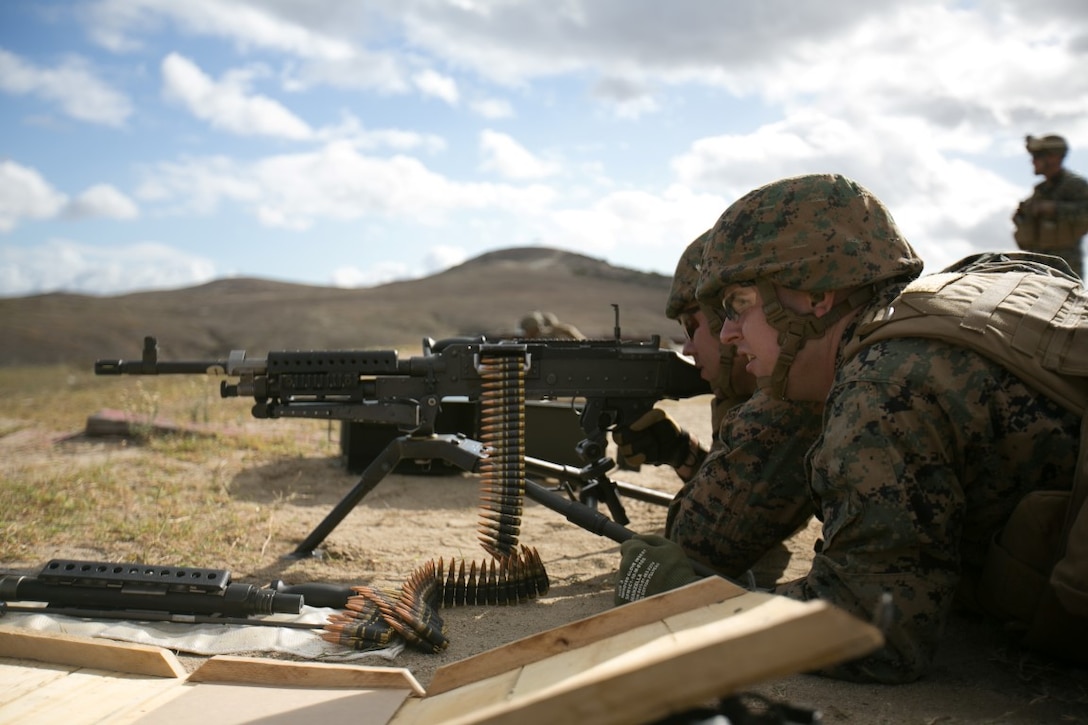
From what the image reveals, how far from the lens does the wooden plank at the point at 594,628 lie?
2146 mm

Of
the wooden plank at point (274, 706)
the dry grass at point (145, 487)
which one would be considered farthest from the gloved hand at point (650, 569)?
the dry grass at point (145, 487)

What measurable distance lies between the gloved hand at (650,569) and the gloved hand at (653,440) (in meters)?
1.45

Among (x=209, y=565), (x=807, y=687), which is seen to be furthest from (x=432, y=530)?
(x=807, y=687)

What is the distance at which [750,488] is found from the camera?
4.03m

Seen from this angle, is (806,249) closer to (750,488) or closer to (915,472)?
(915,472)

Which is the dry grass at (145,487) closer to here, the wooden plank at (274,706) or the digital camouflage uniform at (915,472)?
the wooden plank at (274,706)

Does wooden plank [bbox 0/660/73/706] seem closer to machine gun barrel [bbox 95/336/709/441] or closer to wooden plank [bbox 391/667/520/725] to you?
wooden plank [bbox 391/667/520/725]

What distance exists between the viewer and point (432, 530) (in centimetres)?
567

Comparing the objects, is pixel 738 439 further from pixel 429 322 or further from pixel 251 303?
pixel 251 303

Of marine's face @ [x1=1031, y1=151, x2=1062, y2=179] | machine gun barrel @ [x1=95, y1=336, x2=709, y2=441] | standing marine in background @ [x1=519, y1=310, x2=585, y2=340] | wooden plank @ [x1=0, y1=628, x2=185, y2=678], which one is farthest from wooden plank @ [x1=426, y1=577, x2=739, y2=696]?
marine's face @ [x1=1031, y1=151, x2=1062, y2=179]

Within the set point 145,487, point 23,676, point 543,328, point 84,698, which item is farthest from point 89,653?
point 543,328

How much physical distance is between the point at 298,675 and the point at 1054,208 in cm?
1155

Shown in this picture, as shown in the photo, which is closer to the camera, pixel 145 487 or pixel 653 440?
pixel 653 440

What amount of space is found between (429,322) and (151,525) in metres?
24.9
